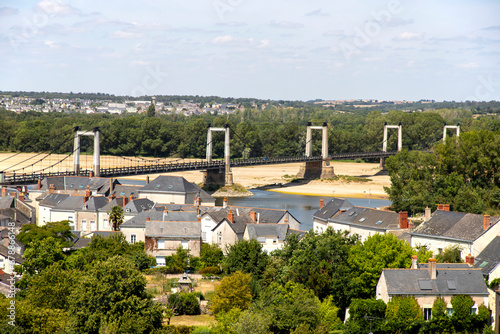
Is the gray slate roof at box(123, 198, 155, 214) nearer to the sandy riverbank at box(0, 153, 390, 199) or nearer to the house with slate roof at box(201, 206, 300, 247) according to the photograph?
the house with slate roof at box(201, 206, 300, 247)

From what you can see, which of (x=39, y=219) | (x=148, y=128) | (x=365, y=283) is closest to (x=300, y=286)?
(x=365, y=283)

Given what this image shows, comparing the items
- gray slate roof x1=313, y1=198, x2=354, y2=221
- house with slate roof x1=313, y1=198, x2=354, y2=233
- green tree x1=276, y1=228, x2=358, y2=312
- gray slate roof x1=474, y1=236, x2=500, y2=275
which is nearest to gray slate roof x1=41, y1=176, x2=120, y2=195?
house with slate roof x1=313, y1=198, x2=354, y2=233

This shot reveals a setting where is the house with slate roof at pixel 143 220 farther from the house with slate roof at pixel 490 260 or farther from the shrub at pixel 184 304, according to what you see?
the house with slate roof at pixel 490 260

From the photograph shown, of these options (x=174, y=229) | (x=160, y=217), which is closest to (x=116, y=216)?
(x=160, y=217)

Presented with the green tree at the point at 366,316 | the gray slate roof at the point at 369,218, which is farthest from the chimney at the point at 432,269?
the gray slate roof at the point at 369,218

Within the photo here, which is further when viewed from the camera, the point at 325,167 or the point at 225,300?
the point at 325,167

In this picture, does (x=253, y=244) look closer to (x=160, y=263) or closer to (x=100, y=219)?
(x=160, y=263)

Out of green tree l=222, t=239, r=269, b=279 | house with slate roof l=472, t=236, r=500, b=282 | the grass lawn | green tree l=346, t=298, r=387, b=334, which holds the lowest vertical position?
the grass lawn
